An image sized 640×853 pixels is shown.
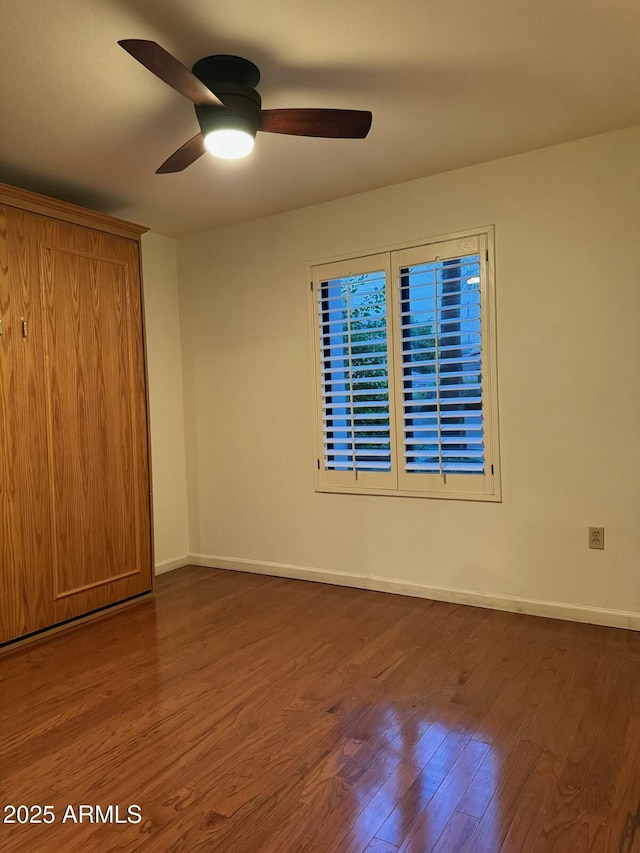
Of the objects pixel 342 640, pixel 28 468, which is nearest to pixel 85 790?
pixel 342 640

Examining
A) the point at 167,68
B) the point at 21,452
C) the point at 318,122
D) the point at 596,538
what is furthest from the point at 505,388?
the point at 21,452

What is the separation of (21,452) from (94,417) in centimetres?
49

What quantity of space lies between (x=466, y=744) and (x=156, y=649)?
163 cm

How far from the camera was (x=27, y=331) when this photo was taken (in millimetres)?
3209

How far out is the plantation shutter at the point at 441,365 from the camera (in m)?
3.48

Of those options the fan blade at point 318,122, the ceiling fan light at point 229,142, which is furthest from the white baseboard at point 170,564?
the fan blade at point 318,122

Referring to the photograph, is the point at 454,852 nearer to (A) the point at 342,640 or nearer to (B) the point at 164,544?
(A) the point at 342,640

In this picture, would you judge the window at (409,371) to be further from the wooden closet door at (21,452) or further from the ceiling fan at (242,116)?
the wooden closet door at (21,452)

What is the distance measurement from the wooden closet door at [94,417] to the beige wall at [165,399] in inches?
24.2

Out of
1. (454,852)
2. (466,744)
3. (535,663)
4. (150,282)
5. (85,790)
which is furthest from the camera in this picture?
(150,282)

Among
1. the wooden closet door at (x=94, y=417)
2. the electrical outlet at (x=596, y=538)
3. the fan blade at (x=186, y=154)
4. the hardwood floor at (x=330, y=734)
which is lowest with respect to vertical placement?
the hardwood floor at (x=330, y=734)

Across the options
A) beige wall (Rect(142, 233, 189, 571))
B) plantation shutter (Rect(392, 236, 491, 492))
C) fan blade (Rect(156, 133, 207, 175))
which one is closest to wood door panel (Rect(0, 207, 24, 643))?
fan blade (Rect(156, 133, 207, 175))

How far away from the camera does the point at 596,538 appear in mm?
3180

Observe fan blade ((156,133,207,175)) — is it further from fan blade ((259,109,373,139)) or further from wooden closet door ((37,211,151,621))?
wooden closet door ((37,211,151,621))
